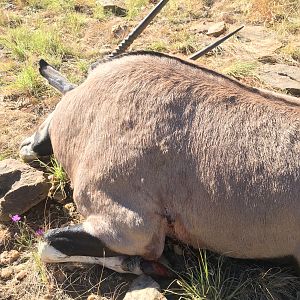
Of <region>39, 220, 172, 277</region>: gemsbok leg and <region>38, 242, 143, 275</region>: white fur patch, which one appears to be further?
<region>38, 242, 143, 275</region>: white fur patch

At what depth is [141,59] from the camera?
11.9 feet

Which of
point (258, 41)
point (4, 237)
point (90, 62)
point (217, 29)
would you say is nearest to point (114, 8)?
point (217, 29)

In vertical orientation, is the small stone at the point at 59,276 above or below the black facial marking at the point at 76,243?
below

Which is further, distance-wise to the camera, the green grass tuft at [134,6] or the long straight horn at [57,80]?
the green grass tuft at [134,6]

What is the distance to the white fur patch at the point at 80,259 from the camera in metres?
3.61

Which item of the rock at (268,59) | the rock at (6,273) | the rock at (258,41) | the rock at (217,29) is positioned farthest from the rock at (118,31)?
the rock at (6,273)

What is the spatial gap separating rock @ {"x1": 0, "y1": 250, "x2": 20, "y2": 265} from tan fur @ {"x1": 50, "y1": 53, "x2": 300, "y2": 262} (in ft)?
2.72

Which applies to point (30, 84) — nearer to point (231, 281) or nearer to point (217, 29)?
point (217, 29)

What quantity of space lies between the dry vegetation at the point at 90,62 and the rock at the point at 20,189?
16cm

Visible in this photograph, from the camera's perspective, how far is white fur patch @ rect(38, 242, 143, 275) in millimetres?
3605

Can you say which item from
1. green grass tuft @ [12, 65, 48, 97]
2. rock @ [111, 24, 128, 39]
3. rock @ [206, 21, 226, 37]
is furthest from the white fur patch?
rock @ [206, 21, 226, 37]

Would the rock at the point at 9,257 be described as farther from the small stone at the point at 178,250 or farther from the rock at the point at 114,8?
the rock at the point at 114,8

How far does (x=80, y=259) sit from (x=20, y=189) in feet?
2.54

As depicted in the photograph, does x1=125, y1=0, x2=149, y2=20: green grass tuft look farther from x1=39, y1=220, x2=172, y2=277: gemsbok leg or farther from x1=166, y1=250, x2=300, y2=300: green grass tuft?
x1=166, y1=250, x2=300, y2=300: green grass tuft
